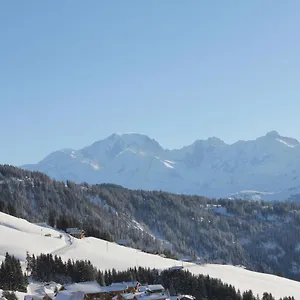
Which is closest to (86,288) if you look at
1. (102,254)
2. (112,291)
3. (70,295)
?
(112,291)

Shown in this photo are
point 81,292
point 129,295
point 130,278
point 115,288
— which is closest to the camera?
point 81,292

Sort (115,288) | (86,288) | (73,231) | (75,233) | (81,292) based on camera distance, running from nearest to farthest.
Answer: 1. (81,292)
2. (86,288)
3. (115,288)
4. (75,233)
5. (73,231)

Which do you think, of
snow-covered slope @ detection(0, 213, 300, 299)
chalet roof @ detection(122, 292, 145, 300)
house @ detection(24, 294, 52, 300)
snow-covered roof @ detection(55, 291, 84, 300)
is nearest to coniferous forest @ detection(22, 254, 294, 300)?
snow-covered slope @ detection(0, 213, 300, 299)

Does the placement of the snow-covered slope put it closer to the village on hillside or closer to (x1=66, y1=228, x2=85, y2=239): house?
(x1=66, y1=228, x2=85, y2=239): house

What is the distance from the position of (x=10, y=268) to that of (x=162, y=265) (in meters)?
54.3

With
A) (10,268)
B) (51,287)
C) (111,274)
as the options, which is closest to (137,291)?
(51,287)

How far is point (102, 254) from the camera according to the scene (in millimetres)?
152250

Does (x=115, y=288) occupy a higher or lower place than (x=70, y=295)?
higher

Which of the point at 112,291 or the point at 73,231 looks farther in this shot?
the point at 73,231

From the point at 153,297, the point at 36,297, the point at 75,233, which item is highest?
the point at 75,233

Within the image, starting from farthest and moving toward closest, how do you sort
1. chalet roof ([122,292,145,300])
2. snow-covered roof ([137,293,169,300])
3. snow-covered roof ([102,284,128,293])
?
snow-covered roof ([102,284,128,293]) < chalet roof ([122,292,145,300]) < snow-covered roof ([137,293,169,300])

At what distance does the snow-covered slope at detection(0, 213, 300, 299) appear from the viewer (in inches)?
5576

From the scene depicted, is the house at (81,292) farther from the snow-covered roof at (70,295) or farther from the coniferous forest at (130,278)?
the coniferous forest at (130,278)

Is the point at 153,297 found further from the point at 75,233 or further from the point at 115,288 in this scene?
the point at 75,233
